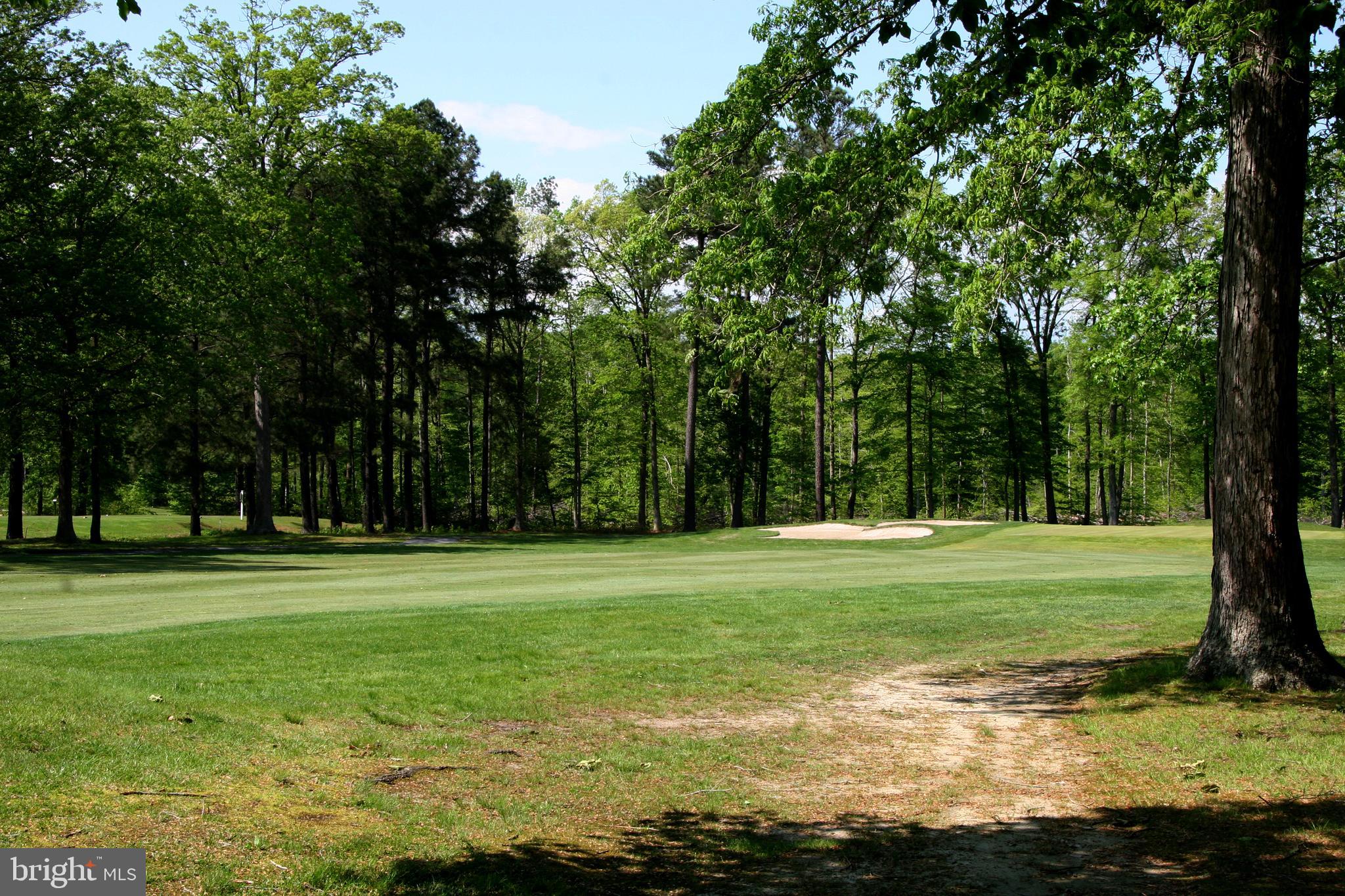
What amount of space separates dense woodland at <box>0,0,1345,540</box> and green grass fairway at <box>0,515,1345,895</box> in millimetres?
4108

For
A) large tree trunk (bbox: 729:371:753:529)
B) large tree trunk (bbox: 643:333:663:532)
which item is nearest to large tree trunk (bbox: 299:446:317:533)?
large tree trunk (bbox: 643:333:663:532)

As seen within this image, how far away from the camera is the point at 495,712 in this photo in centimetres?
831

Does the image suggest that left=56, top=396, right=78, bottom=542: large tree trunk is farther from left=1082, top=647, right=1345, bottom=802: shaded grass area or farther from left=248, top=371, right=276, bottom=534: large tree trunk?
left=1082, top=647, right=1345, bottom=802: shaded grass area

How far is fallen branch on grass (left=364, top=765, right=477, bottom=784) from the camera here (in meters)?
6.23

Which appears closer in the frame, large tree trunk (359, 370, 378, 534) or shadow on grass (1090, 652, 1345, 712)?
shadow on grass (1090, 652, 1345, 712)

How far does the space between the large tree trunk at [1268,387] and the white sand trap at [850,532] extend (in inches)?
1112

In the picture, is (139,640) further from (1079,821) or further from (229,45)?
(229,45)

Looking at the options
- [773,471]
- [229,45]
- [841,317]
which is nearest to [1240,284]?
[841,317]

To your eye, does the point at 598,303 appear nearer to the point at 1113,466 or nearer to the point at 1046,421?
the point at 1046,421

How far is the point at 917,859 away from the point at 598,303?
50.6 meters

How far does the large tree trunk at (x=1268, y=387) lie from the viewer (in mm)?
8234

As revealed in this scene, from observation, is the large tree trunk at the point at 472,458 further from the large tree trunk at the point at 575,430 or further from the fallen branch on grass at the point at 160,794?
the fallen branch on grass at the point at 160,794

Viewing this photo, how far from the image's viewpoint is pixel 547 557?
2855 centimetres

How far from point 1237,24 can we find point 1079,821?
21.3 feet
